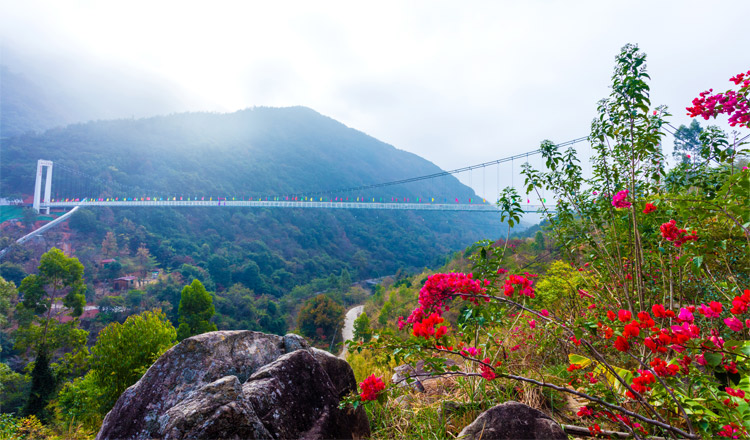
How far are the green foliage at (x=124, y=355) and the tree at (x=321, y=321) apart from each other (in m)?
10.3

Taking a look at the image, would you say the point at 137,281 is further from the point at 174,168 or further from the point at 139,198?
the point at 174,168

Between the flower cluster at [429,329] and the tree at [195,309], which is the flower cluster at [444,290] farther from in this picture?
the tree at [195,309]

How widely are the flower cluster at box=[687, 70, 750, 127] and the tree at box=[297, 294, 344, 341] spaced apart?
1588 cm

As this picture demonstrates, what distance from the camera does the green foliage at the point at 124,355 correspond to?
549 cm

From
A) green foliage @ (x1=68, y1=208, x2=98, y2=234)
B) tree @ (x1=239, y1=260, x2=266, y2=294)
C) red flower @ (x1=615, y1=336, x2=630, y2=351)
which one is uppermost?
red flower @ (x1=615, y1=336, x2=630, y2=351)

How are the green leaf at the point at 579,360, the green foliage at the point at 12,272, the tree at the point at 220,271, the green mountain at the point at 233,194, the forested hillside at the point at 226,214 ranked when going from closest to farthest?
1. the green leaf at the point at 579,360
2. the green foliage at the point at 12,272
3. the tree at the point at 220,271
4. the forested hillside at the point at 226,214
5. the green mountain at the point at 233,194

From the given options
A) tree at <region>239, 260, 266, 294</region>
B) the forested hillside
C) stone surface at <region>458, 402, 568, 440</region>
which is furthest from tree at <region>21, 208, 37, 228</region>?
stone surface at <region>458, 402, 568, 440</region>

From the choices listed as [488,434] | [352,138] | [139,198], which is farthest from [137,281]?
[352,138]

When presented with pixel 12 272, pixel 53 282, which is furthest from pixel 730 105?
pixel 12 272

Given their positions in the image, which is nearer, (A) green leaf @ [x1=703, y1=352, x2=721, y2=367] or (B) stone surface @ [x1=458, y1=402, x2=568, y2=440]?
(A) green leaf @ [x1=703, y1=352, x2=721, y2=367]

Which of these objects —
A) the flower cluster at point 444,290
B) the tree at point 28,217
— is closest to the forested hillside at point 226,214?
the tree at point 28,217

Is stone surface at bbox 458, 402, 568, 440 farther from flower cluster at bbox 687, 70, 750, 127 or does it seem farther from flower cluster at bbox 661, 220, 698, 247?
flower cluster at bbox 687, 70, 750, 127

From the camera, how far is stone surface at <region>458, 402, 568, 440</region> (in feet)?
4.19

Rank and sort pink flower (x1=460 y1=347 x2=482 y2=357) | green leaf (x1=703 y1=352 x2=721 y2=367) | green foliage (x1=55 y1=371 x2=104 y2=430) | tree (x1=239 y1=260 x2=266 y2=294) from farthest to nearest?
tree (x1=239 y1=260 x2=266 y2=294)
green foliage (x1=55 y1=371 x2=104 y2=430)
pink flower (x1=460 y1=347 x2=482 y2=357)
green leaf (x1=703 y1=352 x2=721 y2=367)
